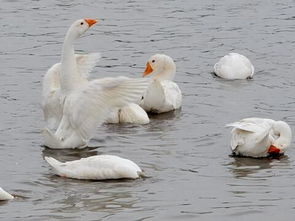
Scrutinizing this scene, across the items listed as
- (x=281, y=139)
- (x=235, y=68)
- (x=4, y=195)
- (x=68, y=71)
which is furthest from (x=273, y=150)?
(x=235, y=68)

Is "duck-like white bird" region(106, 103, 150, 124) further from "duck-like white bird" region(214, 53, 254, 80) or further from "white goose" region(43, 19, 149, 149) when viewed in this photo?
"duck-like white bird" region(214, 53, 254, 80)

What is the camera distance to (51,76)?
12680 mm

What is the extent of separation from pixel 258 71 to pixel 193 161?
567 centimetres

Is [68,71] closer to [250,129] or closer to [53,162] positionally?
[53,162]

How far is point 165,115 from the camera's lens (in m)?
13.9

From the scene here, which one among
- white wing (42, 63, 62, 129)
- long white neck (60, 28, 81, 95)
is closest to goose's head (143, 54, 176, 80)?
white wing (42, 63, 62, 129)

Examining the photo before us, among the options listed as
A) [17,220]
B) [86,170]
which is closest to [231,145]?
[86,170]

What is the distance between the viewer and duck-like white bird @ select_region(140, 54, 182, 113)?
13898 mm

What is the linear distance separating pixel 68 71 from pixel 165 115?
7.40ft

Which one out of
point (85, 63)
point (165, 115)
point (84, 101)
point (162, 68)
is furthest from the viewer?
point (162, 68)

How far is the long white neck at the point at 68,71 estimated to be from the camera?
12.0 metres

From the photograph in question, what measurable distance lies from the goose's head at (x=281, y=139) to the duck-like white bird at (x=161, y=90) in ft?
8.15

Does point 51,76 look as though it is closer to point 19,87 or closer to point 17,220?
point 19,87

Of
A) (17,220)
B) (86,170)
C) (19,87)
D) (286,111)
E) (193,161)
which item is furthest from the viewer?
(19,87)
